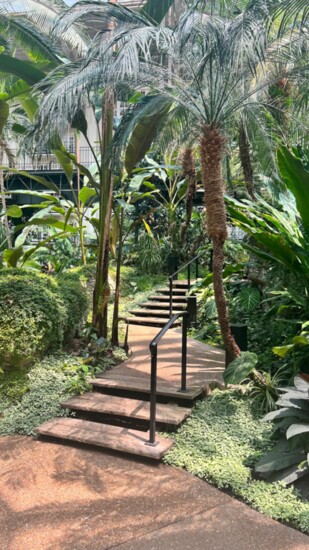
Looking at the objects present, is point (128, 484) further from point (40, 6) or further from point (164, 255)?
point (164, 255)

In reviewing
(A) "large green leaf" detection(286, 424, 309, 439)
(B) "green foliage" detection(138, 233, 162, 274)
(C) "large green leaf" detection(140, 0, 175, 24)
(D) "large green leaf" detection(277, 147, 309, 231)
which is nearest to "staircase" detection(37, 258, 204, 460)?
(A) "large green leaf" detection(286, 424, 309, 439)

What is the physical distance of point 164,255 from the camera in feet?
39.9

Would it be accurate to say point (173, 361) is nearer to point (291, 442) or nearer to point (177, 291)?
point (291, 442)

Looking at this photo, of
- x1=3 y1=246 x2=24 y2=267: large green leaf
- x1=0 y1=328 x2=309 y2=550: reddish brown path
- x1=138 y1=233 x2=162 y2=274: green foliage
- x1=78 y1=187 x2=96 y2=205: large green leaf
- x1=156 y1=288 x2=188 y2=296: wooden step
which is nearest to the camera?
x1=0 y1=328 x2=309 y2=550: reddish brown path

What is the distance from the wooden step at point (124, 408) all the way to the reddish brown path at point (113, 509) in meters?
0.52

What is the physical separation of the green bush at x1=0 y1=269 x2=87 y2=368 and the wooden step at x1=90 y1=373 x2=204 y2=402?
2.70 ft

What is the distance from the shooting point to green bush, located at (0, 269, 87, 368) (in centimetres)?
520

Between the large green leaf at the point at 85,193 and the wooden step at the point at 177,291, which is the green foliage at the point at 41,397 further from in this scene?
the wooden step at the point at 177,291

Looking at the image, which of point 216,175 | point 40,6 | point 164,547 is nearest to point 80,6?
point 216,175

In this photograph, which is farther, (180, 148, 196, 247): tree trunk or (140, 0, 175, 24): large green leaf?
(180, 148, 196, 247): tree trunk

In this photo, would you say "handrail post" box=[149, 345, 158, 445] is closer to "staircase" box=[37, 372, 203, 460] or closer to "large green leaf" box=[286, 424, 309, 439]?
"staircase" box=[37, 372, 203, 460]

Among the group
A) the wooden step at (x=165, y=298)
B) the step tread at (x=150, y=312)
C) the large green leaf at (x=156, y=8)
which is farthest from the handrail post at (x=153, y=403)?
the wooden step at (x=165, y=298)

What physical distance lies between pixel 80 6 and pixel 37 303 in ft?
11.7

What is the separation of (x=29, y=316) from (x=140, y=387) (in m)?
1.58
